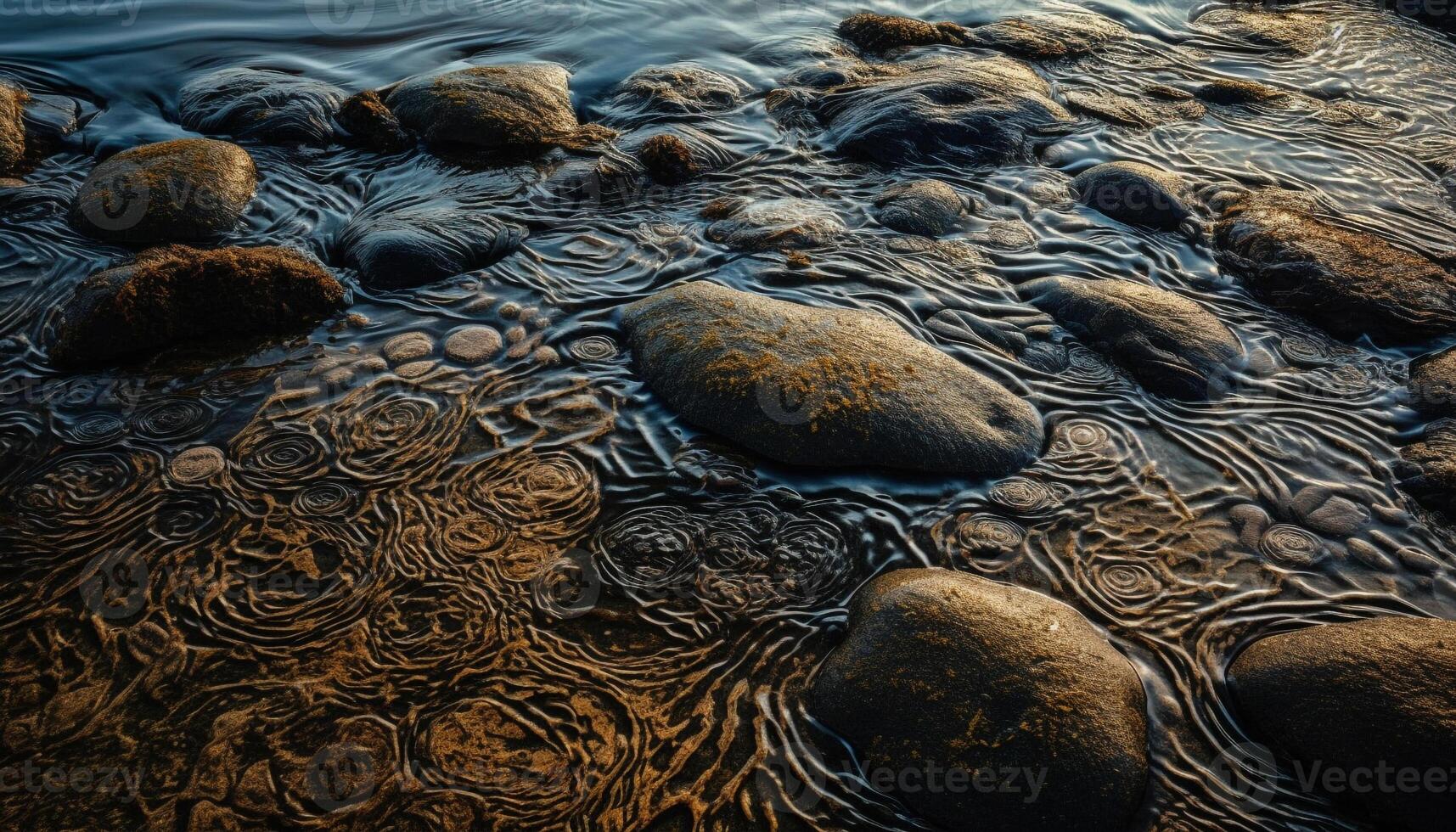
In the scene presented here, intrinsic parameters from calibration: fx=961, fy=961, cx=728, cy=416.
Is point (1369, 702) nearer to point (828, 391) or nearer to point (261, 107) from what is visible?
point (828, 391)

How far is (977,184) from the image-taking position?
7.92m

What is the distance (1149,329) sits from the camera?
592cm

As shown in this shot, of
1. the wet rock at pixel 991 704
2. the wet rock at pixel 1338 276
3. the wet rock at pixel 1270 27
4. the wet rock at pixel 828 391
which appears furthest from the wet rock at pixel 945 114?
the wet rock at pixel 991 704

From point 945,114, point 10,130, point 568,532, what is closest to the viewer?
point 568,532

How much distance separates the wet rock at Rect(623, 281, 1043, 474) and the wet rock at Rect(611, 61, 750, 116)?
4.02m

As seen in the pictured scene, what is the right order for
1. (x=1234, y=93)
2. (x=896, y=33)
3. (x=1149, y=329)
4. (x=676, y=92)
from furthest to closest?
1. (x=896, y=33)
2. (x=1234, y=93)
3. (x=676, y=92)
4. (x=1149, y=329)

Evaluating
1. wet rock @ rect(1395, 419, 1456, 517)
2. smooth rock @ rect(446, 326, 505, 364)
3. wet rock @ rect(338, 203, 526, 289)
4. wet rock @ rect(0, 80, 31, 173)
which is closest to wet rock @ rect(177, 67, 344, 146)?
wet rock @ rect(0, 80, 31, 173)

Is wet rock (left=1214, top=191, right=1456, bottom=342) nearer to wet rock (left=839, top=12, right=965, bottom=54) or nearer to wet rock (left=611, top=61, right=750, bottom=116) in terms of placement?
wet rock (left=611, top=61, right=750, bottom=116)

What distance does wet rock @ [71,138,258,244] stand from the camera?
21.6 feet

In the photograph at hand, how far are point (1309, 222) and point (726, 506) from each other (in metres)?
5.35

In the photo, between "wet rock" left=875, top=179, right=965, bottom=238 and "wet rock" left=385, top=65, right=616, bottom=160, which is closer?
"wet rock" left=875, top=179, right=965, bottom=238

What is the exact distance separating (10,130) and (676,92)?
5519mm

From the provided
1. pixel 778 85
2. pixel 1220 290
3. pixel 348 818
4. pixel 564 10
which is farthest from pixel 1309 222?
Result: pixel 564 10

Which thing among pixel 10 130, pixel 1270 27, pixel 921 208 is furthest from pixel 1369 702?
pixel 1270 27
